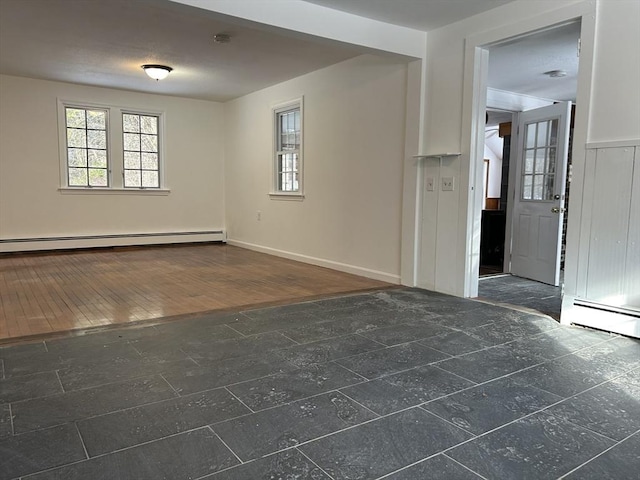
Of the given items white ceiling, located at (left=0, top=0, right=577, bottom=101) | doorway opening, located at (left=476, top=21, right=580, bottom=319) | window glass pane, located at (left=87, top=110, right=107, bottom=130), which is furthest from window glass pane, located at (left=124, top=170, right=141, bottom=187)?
doorway opening, located at (left=476, top=21, right=580, bottom=319)

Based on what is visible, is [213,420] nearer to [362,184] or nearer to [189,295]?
[189,295]

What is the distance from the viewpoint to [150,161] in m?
8.04

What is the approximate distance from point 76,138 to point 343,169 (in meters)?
4.52

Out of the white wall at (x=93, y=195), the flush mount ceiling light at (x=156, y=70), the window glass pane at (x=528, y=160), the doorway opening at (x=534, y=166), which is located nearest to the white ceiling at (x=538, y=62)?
the doorway opening at (x=534, y=166)

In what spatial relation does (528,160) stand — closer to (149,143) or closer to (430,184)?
(430,184)

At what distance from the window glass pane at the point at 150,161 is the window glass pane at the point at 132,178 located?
18 cm

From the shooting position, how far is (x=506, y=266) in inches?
226

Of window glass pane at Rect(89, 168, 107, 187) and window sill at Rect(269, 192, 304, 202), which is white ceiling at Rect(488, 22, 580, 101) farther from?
window glass pane at Rect(89, 168, 107, 187)

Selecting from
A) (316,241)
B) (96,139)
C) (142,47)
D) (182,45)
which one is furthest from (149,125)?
(316,241)

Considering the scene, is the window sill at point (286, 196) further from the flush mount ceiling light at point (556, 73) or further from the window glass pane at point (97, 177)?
the flush mount ceiling light at point (556, 73)

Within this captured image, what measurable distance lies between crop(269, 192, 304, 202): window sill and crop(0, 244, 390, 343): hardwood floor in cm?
89

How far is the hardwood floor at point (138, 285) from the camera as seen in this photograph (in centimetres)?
363

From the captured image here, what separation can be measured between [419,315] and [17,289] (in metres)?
3.83

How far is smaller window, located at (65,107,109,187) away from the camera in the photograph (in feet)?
24.0
